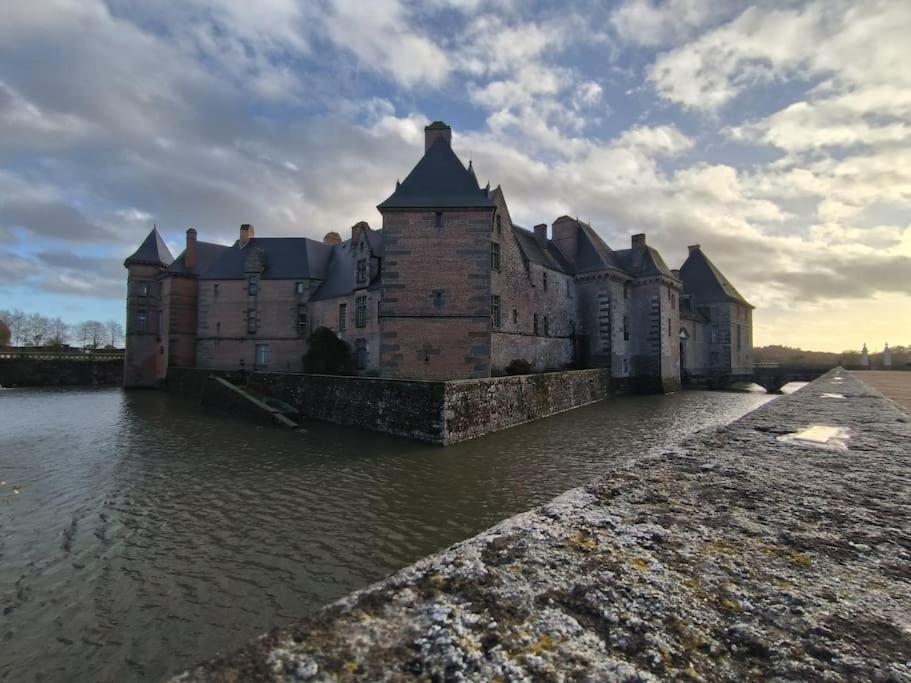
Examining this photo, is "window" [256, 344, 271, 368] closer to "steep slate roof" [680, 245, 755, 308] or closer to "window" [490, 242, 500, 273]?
"window" [490, 242, 500, 273]

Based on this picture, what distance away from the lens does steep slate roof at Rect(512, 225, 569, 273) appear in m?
29.3

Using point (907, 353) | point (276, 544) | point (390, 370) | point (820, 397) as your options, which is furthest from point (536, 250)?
point (907, 353)

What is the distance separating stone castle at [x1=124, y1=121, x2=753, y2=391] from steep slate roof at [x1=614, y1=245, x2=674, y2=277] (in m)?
0.16

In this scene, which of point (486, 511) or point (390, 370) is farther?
point (390, 370)

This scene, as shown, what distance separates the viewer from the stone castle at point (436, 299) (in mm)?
20172

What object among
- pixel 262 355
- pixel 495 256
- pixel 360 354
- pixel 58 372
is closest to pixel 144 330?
pixel 58 372

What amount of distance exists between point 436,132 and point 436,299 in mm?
9333

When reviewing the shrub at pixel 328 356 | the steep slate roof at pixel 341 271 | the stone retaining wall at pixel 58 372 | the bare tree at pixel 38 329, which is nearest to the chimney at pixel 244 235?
the steep slate roof at pixel 341 271

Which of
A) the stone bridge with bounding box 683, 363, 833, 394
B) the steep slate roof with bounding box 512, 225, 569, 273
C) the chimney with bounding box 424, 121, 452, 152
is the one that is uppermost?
the chimney with bounding box 424, 121, 452, 152

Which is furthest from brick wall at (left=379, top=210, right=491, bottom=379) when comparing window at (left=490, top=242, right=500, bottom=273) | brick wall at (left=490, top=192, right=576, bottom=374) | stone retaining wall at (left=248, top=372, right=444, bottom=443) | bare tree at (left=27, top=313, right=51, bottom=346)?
bare tree at (left=27, top=313, right=51, bottom=346)

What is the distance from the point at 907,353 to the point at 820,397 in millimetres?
70179

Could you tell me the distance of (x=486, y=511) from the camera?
8.52 meters

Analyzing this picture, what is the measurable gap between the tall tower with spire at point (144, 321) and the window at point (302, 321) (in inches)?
473

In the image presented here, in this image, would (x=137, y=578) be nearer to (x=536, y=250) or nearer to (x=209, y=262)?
(x=536, y=250)
